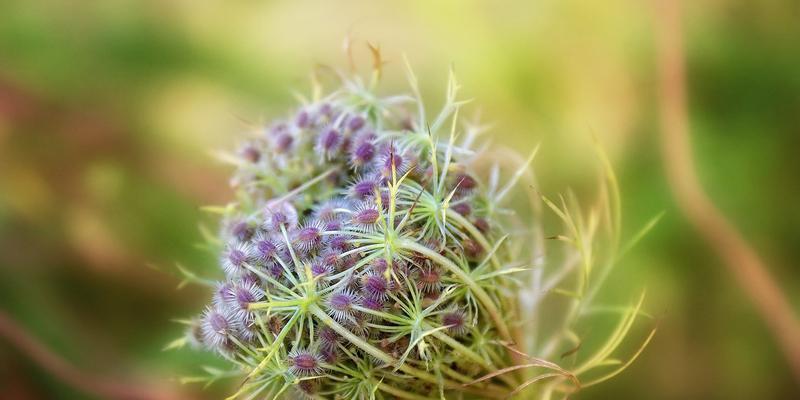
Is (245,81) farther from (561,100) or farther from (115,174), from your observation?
(561,100)

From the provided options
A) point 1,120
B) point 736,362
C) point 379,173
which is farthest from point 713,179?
point 1,120

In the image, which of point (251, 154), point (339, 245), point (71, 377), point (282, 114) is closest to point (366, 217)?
point (339, 245)

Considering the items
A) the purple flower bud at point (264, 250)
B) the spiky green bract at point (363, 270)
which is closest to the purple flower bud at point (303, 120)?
the spiky green bract at point (363, 270)

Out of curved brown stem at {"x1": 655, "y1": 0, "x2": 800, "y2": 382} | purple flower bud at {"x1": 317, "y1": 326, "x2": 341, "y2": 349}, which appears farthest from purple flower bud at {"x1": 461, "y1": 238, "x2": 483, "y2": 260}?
curved brown stem at {"x1": 655, "y1": 0, "x2": 800, "y2": 382}

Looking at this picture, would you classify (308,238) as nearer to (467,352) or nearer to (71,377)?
(467,352)

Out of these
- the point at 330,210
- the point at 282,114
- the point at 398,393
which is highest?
the point at 282,114

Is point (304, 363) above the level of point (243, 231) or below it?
below

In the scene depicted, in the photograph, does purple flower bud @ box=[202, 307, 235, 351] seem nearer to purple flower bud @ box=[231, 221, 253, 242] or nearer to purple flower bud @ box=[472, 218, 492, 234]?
purple flower bud @ box=[231, 221, 253, 242]
